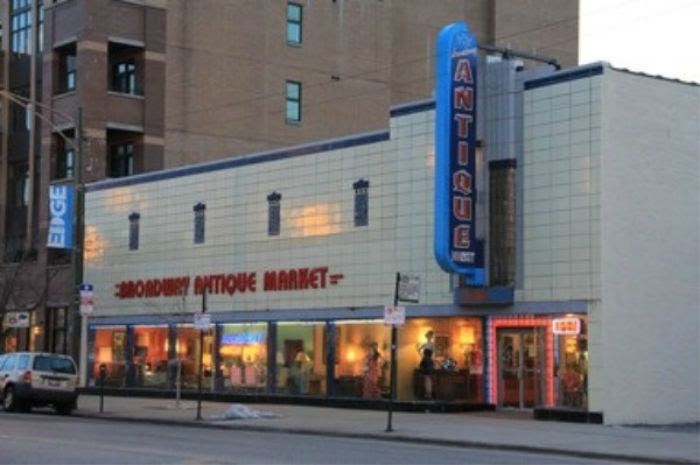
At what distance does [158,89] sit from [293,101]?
22.2ft

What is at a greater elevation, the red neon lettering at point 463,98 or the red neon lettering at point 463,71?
the red neon lettering at point 463,71

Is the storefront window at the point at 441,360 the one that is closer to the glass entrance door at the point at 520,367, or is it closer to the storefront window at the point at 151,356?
the glass entrance door at the point at 520,367

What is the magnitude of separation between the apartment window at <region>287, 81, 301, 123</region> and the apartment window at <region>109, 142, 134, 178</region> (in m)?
7.39

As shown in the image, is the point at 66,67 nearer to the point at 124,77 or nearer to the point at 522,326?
the point at 124,77

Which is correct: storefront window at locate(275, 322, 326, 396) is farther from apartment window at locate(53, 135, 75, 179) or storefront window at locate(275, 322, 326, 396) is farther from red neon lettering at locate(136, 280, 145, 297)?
apartment window at locate(53, 135, 75, 179)

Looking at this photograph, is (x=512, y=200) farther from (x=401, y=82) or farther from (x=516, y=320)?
(x=401, y=82)

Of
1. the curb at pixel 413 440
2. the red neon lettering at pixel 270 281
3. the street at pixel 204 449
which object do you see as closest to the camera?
the street at pixel 204 449

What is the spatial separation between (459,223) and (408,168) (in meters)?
3.41

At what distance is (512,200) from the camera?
1230 inches

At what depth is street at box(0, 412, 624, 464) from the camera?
62.2 feet

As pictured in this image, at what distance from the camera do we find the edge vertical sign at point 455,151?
30.7 meters

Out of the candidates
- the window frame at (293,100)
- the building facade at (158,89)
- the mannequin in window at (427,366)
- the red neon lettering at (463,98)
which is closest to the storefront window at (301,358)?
the mannequin in window at (427,366)

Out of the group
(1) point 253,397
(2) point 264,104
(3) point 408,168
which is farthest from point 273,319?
(2) point 264,104

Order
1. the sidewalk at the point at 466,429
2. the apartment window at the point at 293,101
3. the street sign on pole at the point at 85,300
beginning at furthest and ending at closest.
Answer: the apartment window at the point at 293,101 < the street sign on pole at the point at 85,300 < the sidewalk at the point at 466,429
